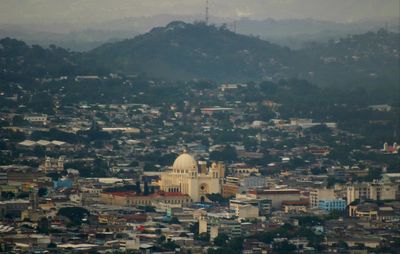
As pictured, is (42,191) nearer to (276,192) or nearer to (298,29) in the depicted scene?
(276,192)

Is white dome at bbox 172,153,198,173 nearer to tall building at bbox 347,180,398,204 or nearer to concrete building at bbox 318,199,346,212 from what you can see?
tall building at bbox 347,180,398,204

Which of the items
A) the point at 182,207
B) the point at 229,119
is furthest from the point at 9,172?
the point at 229,119

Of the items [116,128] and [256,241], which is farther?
[116,128]

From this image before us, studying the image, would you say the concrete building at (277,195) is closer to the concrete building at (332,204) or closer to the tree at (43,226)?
the concrete building at (332,204)

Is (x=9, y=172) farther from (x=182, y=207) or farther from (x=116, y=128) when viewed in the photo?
(x=116, y=128)

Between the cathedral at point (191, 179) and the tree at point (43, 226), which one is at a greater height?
the cathedral at point (191, 179)

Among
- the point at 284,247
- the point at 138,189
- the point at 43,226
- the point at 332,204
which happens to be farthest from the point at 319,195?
the point at 43,226

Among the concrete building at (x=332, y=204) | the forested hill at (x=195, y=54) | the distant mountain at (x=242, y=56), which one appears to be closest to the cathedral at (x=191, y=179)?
the concrete building at (x=332, y=204)

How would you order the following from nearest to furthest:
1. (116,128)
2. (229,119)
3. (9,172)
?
(9,172) < (116,128) < (229,119)
